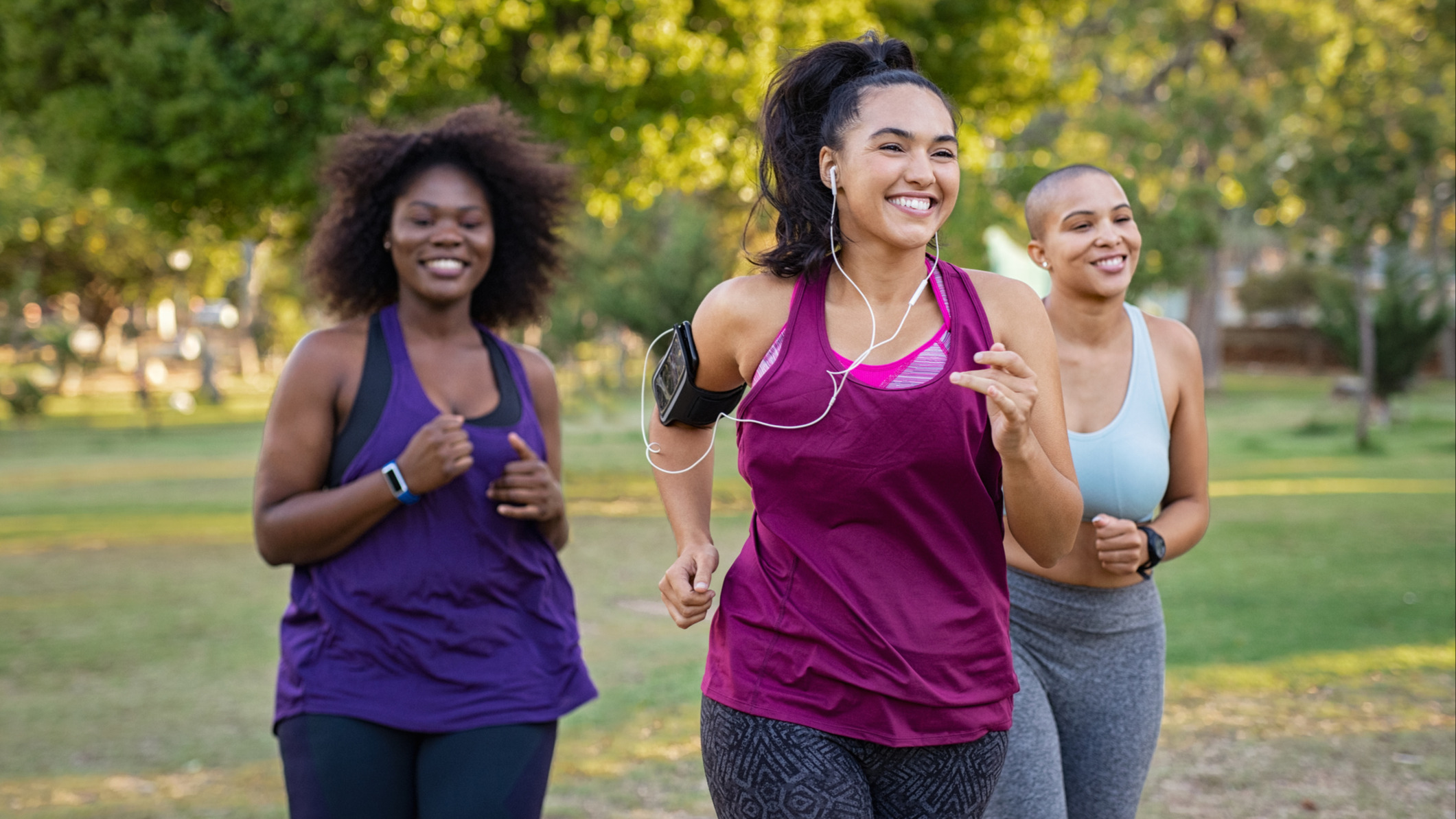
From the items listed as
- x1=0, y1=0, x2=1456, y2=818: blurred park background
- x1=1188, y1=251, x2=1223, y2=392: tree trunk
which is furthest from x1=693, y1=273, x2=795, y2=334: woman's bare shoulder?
x1=1188, y1=251, x2=1223, y2=392: tree trunk

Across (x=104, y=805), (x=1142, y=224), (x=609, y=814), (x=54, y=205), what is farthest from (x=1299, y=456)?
(x=54, y=205)

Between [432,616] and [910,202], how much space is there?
1.52 m

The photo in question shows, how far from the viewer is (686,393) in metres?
2.56

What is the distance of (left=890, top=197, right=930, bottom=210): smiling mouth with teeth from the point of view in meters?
2.31

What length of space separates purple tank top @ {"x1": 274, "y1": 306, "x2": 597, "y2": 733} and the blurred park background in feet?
3.33

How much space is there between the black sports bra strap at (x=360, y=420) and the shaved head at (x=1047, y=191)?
1736 mm

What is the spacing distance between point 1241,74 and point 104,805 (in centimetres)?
3046

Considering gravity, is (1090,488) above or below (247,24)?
below

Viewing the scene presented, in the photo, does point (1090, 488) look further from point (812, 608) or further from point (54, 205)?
point (54, 205)

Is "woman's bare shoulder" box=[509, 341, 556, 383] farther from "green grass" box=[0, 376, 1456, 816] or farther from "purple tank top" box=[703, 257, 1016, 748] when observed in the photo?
"green grass" box=[0, 376, 1456, 816]

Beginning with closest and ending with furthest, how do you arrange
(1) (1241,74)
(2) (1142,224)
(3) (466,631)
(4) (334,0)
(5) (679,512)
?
(5) (679,512)
(3) (466,631)
(4) (334,0)
(2) (1142,224)
(1) (1241,74)

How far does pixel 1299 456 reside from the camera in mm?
19375

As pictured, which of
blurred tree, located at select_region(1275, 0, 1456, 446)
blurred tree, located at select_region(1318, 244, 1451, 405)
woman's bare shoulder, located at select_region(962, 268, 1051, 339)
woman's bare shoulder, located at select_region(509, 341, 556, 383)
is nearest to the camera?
woman's bare shoulder, located at select_region(962, 268, 1051, 339)

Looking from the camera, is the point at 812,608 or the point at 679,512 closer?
the point at 812,608
